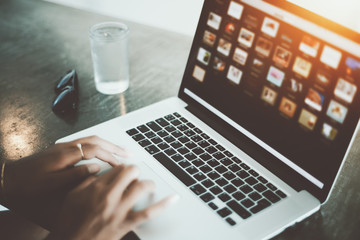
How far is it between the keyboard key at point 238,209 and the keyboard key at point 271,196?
69mm

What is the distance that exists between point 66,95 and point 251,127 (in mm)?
556

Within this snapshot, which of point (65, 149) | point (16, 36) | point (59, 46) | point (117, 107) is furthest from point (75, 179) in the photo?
point (16, 36)

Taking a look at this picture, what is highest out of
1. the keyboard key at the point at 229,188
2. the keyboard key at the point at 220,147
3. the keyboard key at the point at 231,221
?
the keyboard key at the point at 220,147

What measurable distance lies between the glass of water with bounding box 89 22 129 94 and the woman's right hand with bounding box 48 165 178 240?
511 millimetres

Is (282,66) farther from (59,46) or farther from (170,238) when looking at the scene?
(59,46)

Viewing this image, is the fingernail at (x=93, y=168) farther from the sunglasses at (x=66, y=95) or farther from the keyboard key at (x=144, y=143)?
the sunglasses at (x=66, y=95)

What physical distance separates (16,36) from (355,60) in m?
1.30

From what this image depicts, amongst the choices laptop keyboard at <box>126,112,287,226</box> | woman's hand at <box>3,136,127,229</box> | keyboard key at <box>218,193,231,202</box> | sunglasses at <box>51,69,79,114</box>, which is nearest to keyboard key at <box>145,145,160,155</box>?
laptop keyboard at <box>126,112,287,226</box>

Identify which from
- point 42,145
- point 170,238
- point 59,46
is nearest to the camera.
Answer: point 170,238

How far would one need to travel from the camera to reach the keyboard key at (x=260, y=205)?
0.73m

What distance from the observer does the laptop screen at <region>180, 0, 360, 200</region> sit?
711 mm

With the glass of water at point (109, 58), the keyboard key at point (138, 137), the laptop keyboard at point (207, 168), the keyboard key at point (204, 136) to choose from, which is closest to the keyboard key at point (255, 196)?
the laptop keyboard at point (207, 168)

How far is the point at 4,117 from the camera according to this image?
1051mm

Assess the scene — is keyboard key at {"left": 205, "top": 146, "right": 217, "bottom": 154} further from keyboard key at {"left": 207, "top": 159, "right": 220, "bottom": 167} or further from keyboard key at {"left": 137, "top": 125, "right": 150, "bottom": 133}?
keyboard key at {"left": 137, "top": 125, "right": 150, "bottom": 133}
